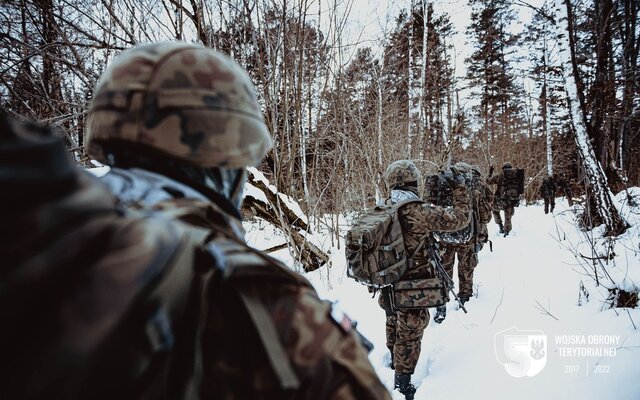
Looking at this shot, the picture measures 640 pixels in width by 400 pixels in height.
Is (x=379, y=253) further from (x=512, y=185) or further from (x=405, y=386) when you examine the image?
(x=512, y=185)

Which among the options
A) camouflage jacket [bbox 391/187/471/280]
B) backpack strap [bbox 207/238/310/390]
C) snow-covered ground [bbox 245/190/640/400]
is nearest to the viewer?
backpack strap [bbox 207/238/310/390]

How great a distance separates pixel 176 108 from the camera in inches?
28.8

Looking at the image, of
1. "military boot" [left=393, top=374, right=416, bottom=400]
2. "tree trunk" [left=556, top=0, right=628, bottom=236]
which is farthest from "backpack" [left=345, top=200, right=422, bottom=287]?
"tree trunk" [left=556, top=0, right=628, bottom=236]

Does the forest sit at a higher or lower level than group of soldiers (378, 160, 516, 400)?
higher

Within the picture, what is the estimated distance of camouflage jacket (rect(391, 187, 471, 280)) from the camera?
3104 mm

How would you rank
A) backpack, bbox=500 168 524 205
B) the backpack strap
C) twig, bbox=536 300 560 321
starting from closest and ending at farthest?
the backpack strap
twig, bbox=536 300 560 321
backpack, bbox=500 168 524 205

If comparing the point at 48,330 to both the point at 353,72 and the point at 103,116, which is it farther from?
the point at 353,72

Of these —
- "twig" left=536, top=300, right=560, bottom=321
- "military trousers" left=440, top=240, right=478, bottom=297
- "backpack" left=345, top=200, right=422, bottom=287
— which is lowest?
"twig" left=536, top=300, right=560, bottom=321

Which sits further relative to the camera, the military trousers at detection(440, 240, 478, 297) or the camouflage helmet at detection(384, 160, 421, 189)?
the military trousers at detection(440, 240, 478, 297)

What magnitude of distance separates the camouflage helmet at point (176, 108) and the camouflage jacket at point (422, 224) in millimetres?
2508

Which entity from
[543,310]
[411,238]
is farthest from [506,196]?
[411,238]

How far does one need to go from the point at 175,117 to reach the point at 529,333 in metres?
4.24

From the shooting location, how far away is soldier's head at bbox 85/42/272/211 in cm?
73

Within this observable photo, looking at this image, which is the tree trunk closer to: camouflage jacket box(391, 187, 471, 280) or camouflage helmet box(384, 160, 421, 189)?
camouflage jacket box(391, 187, 471, 280)
